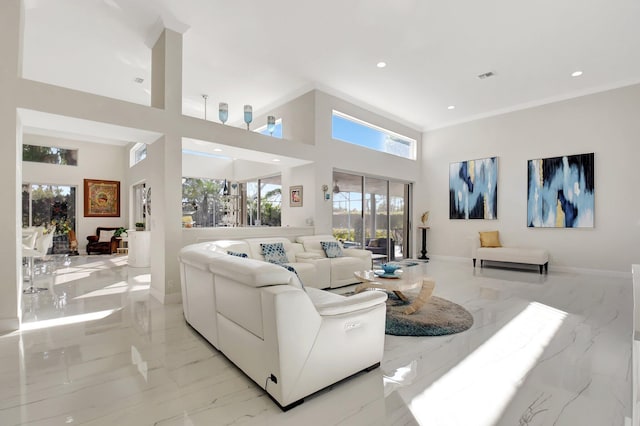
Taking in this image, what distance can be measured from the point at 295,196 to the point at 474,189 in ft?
15.6

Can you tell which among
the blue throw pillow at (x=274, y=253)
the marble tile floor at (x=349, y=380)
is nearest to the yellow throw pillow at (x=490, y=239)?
the marble tile floor at (x=349, y=380)

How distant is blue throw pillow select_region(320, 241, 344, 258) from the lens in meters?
5.29

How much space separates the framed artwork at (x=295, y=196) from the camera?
6.43 meters

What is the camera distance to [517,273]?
249 inches

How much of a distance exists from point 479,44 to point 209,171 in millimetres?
7598

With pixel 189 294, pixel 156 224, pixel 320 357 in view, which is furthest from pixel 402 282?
pixel 156 224

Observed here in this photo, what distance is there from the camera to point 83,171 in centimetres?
975

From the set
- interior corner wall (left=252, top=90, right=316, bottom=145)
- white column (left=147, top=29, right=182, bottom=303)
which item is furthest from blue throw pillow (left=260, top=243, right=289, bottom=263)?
interior corner wall (left=252, top=90, right=316, bottom=145)

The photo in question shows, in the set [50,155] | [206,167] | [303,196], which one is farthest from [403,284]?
[50,155]

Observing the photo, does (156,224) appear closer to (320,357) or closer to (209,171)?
(320,357)

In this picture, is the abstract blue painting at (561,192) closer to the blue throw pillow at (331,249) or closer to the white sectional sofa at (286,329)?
the blue throw pillow at (331,249)

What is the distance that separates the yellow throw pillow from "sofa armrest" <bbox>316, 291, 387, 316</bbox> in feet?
19.7

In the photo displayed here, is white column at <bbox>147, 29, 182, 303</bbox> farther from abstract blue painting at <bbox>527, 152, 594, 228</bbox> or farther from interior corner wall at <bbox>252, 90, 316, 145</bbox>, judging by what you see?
Answer: abstract blue painting at <bbox>527, 152, 594, 228</bbox>

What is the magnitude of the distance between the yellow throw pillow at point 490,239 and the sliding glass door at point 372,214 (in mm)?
1961
